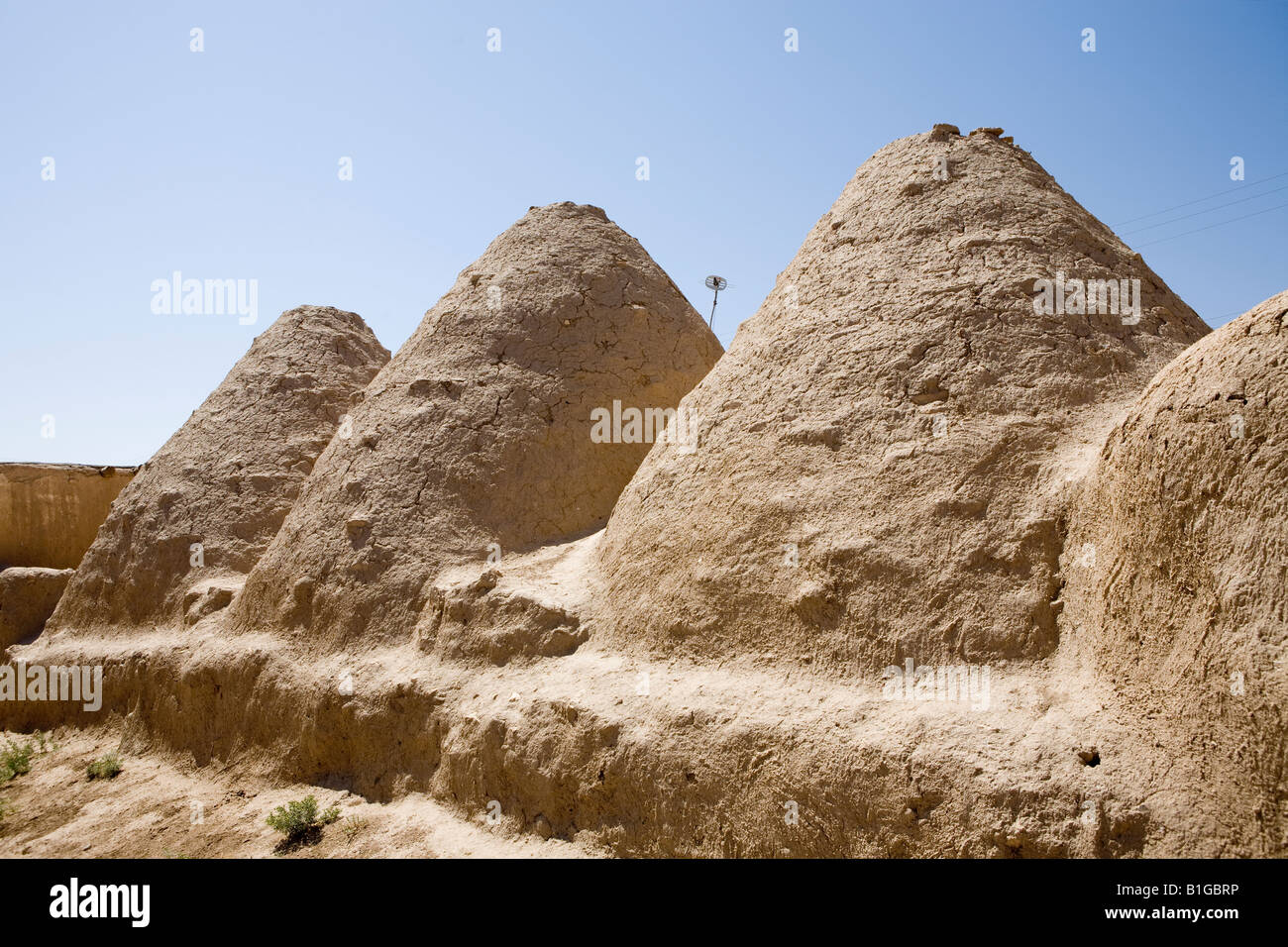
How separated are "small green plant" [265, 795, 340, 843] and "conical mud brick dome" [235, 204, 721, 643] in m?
1.05

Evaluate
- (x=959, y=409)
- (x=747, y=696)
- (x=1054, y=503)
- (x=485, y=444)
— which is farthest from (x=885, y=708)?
(x=485, y=444)

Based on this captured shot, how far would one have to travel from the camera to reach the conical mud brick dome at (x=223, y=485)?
7645 mm

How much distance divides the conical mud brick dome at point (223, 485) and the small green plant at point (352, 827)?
9.84ft

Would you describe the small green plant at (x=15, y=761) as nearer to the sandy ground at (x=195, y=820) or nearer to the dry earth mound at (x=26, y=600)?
the sandy ground at (x=195, y=820)

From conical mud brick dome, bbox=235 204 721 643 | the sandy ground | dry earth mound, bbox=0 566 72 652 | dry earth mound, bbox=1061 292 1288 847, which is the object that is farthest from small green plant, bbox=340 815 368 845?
dry earth mound, bbox=0 566 72 652

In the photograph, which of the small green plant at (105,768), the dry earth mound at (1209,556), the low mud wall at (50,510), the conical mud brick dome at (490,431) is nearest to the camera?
the dry earth mound at (1209,556)

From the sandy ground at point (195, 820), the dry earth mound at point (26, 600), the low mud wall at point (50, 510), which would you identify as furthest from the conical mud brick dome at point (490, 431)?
the low mud wall at point (50, 510)

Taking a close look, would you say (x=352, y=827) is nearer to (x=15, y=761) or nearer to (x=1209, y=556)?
(x=15, y=761)

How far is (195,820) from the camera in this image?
5.25 metres

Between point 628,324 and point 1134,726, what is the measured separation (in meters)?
4.73

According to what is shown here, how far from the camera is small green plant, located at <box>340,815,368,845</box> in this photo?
4.58 meters

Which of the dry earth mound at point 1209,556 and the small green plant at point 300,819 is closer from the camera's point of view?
the dry earth mound at point 1209,556

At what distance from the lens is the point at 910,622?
348 cm
